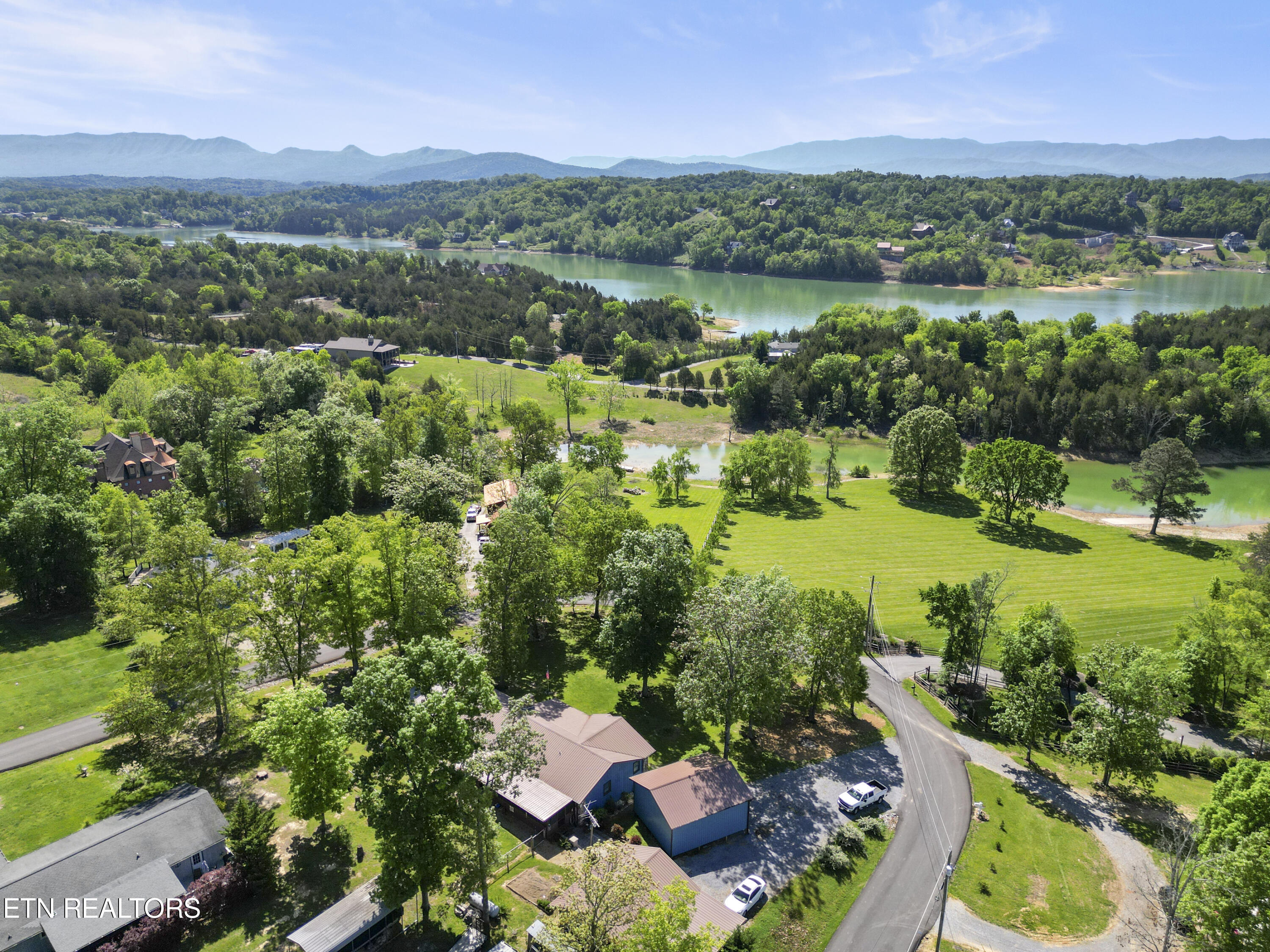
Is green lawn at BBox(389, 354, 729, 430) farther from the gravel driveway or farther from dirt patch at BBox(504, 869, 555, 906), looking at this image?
dirt patch at BBox(504, 869, 555, 906)

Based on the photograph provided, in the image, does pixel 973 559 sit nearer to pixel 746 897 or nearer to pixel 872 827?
pixel 872 827

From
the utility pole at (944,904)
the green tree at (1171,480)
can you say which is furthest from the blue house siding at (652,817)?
the green tree at (1171,480)

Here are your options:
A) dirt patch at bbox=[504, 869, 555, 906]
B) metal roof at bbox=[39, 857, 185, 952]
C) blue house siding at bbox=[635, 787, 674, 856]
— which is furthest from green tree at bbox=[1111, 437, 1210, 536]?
metal roof at bbox=[39, 857, 185, 952]

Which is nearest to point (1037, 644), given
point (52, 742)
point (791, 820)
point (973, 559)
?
point (791, 820)

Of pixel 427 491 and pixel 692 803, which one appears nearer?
pixel 692 803

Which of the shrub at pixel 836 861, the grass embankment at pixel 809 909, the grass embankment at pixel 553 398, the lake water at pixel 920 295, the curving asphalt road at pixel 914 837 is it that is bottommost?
the curving asphalt road at pixel 914 837

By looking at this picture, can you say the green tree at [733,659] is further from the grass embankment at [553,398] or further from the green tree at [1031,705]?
the grass embankment at [553,398]
